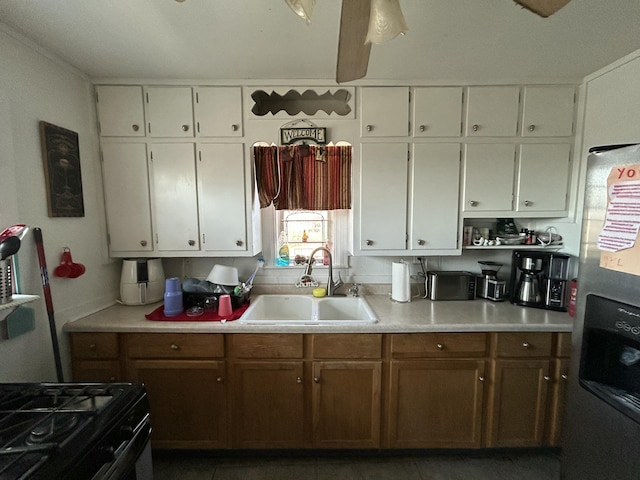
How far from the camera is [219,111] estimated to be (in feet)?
5.78

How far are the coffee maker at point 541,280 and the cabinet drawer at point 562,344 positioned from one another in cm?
25

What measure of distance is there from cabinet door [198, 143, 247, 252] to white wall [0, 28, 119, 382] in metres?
0.70

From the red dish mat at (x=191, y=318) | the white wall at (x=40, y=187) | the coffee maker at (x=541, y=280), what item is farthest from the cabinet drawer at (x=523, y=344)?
the white wall at (x=40, y=187)

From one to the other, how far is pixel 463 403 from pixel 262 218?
1.85m

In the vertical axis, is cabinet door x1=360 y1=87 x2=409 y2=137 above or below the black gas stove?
above

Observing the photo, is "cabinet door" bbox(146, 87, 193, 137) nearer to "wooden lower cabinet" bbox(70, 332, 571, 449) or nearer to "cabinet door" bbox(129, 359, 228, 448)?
"wooden lower cabinet" bbox(70, 332, 571, 449)

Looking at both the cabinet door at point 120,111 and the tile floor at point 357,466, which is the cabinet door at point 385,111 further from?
the tile floor at point 357,466

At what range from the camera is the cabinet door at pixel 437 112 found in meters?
1.76

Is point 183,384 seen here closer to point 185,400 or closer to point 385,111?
point 185,400

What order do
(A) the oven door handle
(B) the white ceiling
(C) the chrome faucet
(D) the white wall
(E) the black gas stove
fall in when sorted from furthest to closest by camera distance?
(C) the chrome faucet < (D) the white wall < (B) the white ceiling < (A) the oven door handle < (E) the black gas stove

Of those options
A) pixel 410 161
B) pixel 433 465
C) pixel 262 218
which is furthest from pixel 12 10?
pixel 433 465

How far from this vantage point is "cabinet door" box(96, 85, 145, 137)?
1.73 metres

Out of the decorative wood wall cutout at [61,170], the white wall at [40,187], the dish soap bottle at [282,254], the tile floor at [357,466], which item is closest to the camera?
the white wall at [40,187]

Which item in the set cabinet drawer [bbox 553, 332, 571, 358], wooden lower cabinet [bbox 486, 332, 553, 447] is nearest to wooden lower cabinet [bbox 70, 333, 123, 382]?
wooden lower cabinet [bbox 486, 332, 553, 447]
